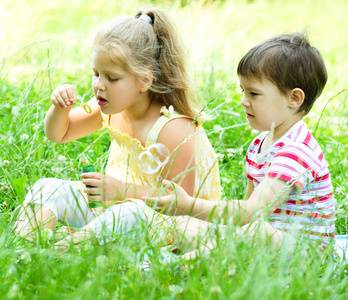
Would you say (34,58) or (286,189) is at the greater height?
(34,58)

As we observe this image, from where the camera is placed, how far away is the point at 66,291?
5.24 feet

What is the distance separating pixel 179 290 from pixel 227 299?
157 millimetres

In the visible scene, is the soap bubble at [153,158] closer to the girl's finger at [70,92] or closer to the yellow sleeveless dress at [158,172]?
the yellow sleeveless dress at [158,172]

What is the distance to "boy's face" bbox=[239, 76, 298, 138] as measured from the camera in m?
2.20

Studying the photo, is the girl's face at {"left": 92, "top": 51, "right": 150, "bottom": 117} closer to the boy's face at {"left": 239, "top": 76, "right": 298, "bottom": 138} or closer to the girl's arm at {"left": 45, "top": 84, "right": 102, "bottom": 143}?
the girl's arm at {"left": 45, "top": 84, "right": 102, "bottom": 143}

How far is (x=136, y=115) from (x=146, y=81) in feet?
0.58

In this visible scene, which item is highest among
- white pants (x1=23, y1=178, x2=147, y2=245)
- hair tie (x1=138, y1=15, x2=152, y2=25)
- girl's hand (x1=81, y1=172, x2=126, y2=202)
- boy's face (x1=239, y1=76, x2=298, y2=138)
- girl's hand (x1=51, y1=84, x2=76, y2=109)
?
hair tie (x1=138, y1=15, x2=152, y2=25)

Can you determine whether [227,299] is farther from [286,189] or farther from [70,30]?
[70,30]

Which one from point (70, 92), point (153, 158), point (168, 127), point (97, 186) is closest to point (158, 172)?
point (153, 158)

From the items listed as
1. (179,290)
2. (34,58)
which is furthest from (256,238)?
(34,58)

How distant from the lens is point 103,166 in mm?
3002

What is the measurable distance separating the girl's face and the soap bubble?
0.22m

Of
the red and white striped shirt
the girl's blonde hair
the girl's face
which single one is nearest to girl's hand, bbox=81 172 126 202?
the girl's face

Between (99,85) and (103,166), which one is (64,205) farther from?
(103,166)
